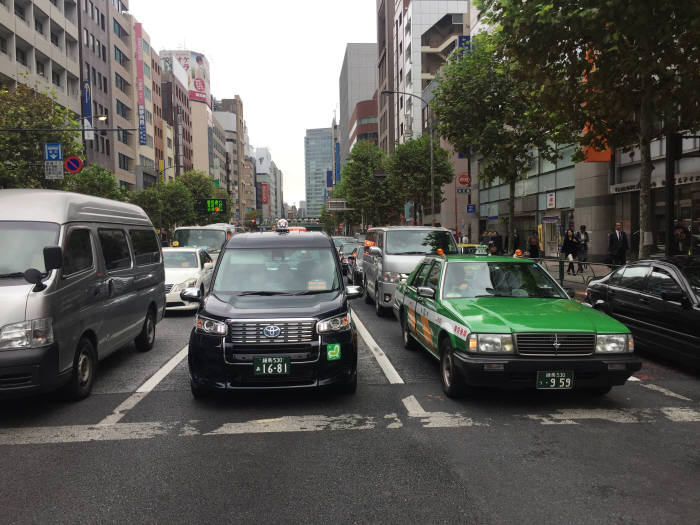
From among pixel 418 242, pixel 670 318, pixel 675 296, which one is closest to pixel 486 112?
pixel 418 242

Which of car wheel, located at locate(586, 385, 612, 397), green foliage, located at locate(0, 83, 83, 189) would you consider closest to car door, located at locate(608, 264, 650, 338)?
car wheel, located at locate(586, 385, 612, 397)

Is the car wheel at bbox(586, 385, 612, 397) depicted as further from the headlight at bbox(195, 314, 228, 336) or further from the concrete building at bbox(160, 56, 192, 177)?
the concrete building at bbox(160, 56, 192, 177)

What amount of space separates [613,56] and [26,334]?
1125 centimetres

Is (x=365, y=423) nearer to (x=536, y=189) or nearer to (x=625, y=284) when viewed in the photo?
(x=625, y=284)

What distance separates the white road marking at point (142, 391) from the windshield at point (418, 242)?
575cm

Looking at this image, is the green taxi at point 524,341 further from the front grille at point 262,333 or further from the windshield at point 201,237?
the windshield at point 201,237

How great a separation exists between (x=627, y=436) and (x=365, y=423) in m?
2.22

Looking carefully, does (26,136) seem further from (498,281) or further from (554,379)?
(554,379)

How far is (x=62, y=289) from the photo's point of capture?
5852 millimetres

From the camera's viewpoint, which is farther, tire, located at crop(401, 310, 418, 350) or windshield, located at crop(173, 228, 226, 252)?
windshield, located at crop(173, 228, 226, 252)

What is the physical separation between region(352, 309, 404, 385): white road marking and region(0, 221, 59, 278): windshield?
13.1 feet

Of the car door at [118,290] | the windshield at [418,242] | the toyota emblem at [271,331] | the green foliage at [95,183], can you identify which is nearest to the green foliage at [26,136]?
the green foliage at [95,183]

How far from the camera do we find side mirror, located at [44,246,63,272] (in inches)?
216

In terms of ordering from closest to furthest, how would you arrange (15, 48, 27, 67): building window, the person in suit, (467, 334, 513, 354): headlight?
(467, 334, 513, 354): headlight → the person in suit → (15, 48, 27, 67): building window
